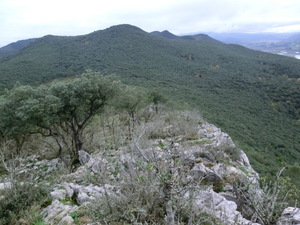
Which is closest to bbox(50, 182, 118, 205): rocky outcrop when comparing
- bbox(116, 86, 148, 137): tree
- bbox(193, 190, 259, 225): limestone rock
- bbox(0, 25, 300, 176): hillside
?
bbox(193, 190, 259, 225): limestone rock

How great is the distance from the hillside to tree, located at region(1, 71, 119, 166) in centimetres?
1501

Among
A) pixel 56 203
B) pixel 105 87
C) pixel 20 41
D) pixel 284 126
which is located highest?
pixel 20 41

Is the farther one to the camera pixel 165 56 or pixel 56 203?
pixel 165 56

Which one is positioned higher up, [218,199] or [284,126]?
[218,199]

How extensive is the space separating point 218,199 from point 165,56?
7506cm

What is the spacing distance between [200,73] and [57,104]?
6348cm

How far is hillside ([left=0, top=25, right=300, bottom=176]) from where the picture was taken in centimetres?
3528

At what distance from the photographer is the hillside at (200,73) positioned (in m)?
35.3

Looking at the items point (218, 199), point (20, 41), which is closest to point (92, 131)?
point (218, 199)

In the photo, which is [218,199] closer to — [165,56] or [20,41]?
[165,56]

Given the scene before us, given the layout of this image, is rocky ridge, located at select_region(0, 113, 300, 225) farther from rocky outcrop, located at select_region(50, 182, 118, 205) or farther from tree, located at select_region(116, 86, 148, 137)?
tree, located at select_region(116, 86, 148, 137)

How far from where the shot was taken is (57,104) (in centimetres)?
830

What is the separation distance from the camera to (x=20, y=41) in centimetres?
14012

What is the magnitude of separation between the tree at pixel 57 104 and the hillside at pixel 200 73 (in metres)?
15.0
